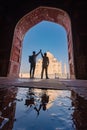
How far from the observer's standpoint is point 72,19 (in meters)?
5.59

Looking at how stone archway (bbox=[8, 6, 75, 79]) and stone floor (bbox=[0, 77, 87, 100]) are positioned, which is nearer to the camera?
stone floor (bbox=[0, 77, 87, 100])

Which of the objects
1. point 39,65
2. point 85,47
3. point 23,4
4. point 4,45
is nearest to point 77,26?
point 85,47

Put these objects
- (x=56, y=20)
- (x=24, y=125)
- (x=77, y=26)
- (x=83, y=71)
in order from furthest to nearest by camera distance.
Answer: (x=56, y=20) → (x=77, y=26) → (x=83, y=71) → (x=24, y=125)

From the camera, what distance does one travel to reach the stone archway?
19.0ft

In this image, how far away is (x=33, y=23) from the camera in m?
6.96

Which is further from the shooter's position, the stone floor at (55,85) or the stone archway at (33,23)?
the stone archway at (33,23)

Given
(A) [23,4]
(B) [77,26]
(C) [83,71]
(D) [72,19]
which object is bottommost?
(C) [83,71]

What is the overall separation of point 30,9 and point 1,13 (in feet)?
4.24

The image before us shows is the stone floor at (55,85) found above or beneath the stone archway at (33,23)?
beneath

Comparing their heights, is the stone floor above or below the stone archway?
below

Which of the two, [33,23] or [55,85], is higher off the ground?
[33,23]

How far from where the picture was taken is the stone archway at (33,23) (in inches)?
228

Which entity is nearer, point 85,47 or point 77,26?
point 85,47

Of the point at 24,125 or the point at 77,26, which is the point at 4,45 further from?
the point at 24,125
